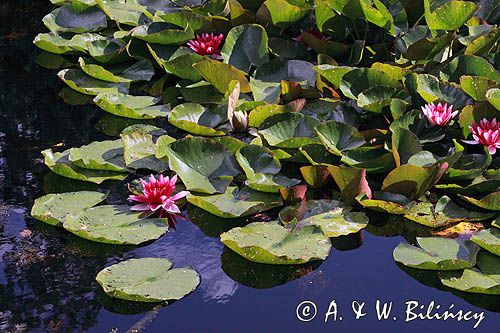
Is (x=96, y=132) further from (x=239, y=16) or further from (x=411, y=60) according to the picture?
(x=411, y=60)

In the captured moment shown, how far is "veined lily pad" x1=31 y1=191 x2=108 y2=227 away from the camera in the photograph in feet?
9.46

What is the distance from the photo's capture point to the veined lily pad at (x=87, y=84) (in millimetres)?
4027

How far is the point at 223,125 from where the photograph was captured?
3.57 m

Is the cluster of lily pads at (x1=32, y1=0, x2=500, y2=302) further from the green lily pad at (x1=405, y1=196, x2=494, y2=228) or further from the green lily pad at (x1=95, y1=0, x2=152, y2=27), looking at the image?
the green lily pad at (x1=95, y1=0, x2=152, y2=27)

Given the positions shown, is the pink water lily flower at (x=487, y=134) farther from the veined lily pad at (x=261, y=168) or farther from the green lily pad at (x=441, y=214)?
the veined lily pad at (x=261, y=168)

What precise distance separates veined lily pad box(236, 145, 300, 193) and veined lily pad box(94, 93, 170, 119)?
83cm

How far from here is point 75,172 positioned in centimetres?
316

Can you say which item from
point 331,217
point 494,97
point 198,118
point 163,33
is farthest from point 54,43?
point 494,97

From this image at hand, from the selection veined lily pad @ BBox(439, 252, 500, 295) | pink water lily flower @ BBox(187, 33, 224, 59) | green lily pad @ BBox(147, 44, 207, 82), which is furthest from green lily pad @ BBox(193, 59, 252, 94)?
veined lily pad @ BBox(439, 252, 500, 295)

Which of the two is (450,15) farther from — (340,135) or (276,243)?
(276,243)

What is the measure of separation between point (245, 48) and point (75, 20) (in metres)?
1.44

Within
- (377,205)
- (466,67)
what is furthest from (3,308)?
(466,67)

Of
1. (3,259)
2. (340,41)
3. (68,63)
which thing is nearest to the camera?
(3,259)

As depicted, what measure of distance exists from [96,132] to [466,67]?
5.89 feet
